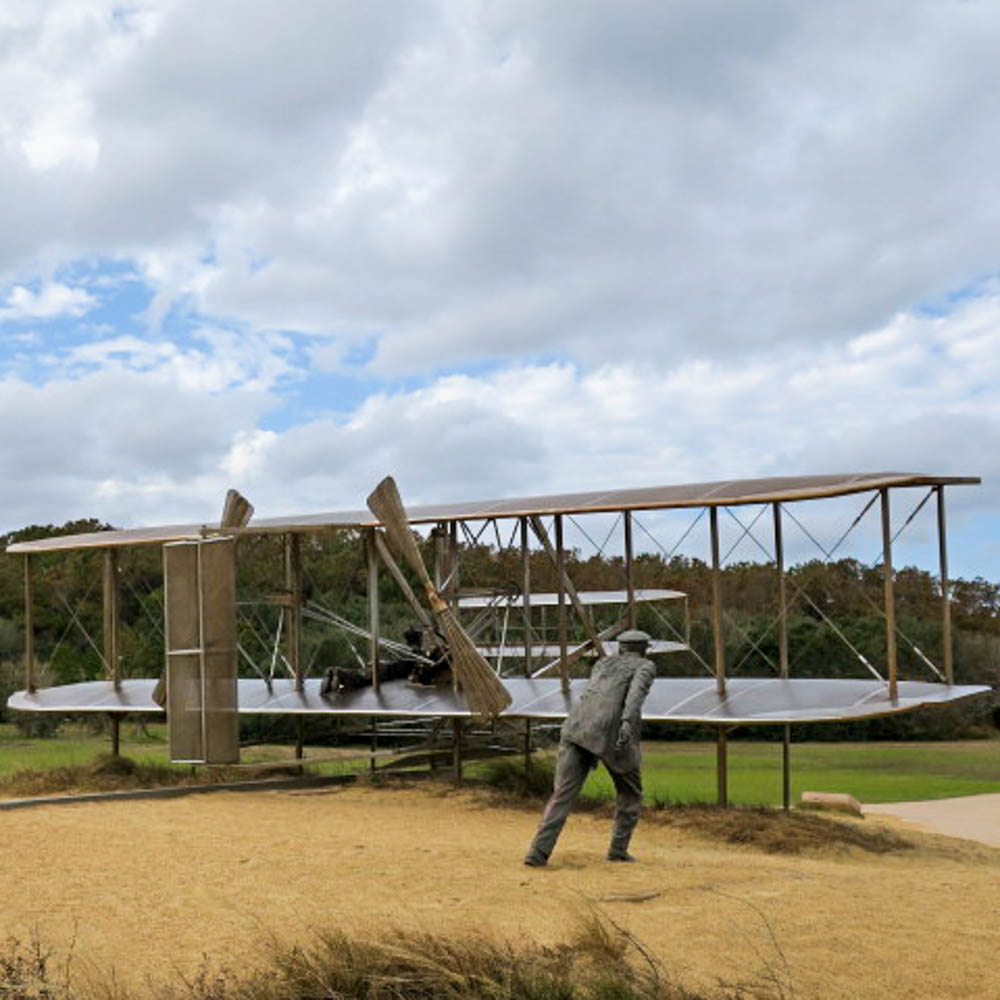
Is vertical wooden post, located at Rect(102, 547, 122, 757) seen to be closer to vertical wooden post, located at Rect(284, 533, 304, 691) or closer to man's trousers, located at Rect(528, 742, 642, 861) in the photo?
vertical wooden post, located at Rect(284, 533, 304, 691)

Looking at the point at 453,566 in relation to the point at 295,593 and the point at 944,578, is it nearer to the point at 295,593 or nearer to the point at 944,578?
the point at 295,593

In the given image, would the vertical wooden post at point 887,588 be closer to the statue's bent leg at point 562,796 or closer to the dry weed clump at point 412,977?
the statue's bent leg at point 562,796

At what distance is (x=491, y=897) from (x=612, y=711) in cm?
209

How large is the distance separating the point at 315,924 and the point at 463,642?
7.71 metres

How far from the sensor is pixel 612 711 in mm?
11016

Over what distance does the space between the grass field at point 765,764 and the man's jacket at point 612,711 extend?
356 inches

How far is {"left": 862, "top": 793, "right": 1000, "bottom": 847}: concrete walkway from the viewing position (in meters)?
19.4

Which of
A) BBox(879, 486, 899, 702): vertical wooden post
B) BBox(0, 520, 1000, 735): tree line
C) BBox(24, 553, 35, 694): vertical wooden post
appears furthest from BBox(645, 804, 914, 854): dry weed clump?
BBox(0, 520, 1000, 735): tree line

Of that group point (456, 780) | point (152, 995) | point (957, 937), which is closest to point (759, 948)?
point (957, 937)

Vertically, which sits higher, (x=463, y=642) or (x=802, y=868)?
(x=463, y=642)

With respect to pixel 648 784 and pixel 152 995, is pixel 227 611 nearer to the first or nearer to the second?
pixel 152 995

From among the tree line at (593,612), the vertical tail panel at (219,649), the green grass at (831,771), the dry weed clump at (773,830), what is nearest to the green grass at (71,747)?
the tree line at (593,612)

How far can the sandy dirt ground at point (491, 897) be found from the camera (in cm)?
787

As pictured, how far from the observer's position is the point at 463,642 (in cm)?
1611
